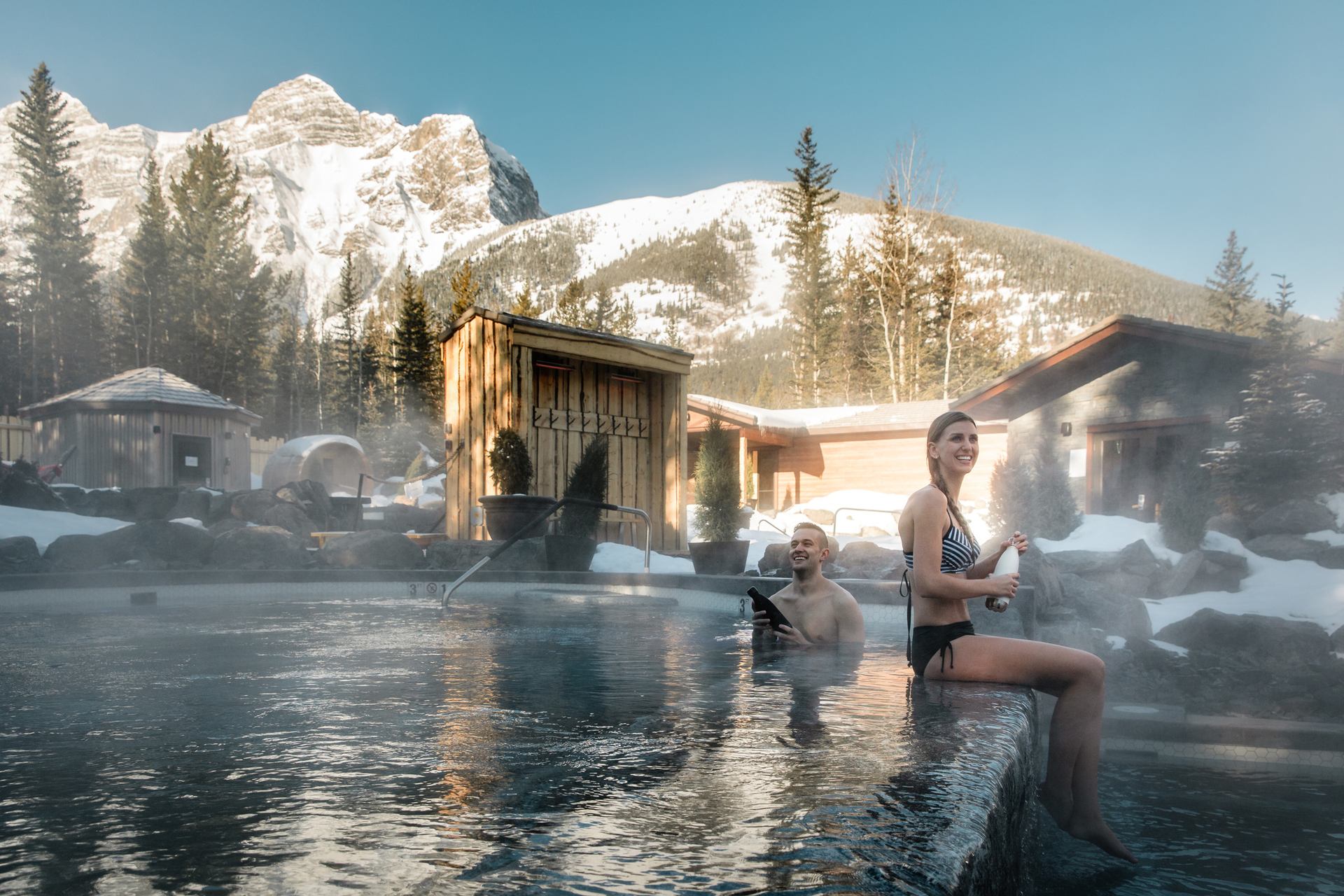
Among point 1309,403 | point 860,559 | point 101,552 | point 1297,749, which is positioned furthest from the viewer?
point 1309,403

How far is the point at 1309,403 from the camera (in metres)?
12.8

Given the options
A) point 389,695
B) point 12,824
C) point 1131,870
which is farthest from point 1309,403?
point 12,824

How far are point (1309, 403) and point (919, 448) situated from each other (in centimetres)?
1082

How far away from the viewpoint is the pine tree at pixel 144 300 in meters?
41.8

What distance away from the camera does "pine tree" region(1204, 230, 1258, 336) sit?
40.8 meters

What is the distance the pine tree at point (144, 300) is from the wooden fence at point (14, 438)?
46.2 feet

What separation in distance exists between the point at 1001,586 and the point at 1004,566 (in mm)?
109

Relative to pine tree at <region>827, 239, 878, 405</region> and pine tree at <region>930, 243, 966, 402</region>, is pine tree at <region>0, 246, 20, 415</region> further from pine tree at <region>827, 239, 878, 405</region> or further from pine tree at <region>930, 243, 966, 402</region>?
pine tree at <region>930, 243, 966, 402</region>

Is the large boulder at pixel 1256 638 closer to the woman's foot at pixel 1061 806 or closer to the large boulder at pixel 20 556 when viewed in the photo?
the woman's foot at pixel 1061 806

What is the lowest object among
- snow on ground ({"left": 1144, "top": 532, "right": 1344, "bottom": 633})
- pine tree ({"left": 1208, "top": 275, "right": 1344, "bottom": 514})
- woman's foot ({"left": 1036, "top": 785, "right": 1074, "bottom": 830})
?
snow on ground ({"left": 1144, "top": 532, "right": 1344, "bottom": 633})

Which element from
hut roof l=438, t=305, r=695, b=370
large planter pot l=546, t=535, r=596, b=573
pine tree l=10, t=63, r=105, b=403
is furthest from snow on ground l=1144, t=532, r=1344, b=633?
pine tree l=10, t=63, r=105, b=403

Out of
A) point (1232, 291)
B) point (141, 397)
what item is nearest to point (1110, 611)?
point (141, 397)

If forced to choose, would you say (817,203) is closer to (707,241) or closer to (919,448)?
(919,448)

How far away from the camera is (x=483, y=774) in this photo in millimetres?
1949
